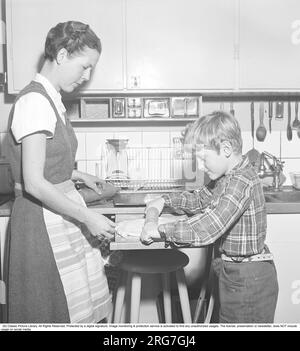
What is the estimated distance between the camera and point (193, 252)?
200 cm

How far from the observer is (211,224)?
1152 millimetres

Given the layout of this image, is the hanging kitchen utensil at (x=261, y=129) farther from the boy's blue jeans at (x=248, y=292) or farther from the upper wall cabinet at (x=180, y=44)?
the boy's blue jeans at (x=248, y=292)

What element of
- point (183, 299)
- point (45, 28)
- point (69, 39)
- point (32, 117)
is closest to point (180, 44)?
point (45, 28)

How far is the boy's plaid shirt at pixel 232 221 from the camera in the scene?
3.77 feet

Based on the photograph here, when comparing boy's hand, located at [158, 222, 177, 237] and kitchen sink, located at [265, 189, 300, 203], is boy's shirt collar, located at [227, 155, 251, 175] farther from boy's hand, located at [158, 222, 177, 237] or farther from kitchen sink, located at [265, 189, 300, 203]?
kitchen sink, located at [265, 189, 300, 203]

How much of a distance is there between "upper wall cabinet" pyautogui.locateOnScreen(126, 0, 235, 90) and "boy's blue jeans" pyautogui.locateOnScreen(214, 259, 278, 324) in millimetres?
931

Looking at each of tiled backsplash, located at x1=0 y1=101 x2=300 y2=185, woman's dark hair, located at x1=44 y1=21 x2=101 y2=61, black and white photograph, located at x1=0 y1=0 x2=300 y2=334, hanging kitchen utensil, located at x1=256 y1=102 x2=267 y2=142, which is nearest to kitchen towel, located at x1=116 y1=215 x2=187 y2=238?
black and white photograph, located at x1=0 y1=0 x2=300 y2=334

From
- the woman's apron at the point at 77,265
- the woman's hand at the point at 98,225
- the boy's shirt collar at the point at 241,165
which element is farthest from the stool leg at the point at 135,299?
the boy's shirt collar at the point at 241,165

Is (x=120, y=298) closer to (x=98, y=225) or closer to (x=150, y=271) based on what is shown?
(x=150, y=271)

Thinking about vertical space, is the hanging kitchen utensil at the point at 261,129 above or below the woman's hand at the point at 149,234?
above

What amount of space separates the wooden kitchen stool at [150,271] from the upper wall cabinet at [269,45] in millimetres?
850
